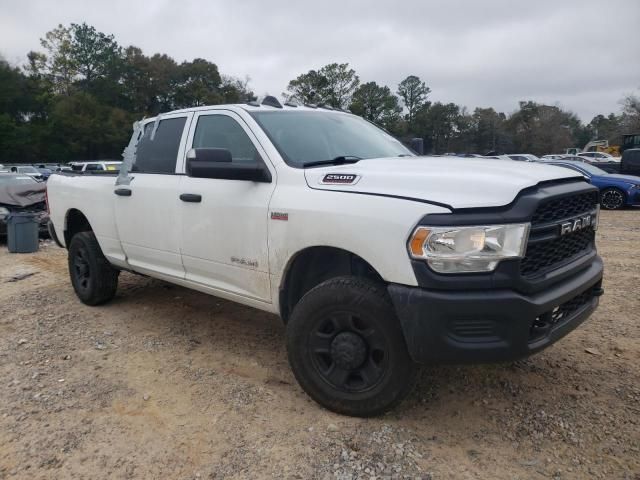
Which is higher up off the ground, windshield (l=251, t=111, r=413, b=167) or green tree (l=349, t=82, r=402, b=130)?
green tree (l=349, t=82, r=402, b=130)

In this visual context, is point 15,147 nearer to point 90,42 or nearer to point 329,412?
point 90,42

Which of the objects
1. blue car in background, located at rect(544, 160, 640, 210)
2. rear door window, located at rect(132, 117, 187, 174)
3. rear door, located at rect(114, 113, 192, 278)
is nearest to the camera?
rear door, located at rect(114, 113, 192, 278)

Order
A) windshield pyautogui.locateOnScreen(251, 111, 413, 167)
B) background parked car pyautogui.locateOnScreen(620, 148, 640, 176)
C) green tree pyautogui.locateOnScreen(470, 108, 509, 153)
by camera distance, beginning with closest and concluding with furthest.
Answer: windshield pyautogui.locateOnScreen(251, 111, 413, 167) < background parked car pyautogui.locateOnScreen(620, 148, 640, 176) < green tree pyautogui.locateOnScreen(470, 108, 509, 153)

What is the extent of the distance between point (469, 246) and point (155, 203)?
266cm

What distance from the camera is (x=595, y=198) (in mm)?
3129

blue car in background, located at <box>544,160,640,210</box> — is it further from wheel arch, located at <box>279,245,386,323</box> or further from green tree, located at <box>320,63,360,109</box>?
green tree, located at <box>320,63,360,109</box>

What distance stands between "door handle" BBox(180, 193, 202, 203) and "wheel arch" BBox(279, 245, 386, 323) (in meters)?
0.97

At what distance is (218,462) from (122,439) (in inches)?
24.5

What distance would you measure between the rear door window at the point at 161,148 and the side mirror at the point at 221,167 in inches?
36.8

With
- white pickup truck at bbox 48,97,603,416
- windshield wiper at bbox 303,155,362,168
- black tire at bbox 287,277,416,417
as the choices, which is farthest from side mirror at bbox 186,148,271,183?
black tire at bbox 287,277,416,417

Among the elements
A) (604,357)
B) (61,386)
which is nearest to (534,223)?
(604,357)

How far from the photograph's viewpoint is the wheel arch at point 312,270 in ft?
9.89

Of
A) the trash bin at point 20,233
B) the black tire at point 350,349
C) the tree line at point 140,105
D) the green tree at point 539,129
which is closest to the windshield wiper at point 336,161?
the black tire at point 350,349

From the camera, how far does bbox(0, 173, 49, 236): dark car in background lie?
9772mm
